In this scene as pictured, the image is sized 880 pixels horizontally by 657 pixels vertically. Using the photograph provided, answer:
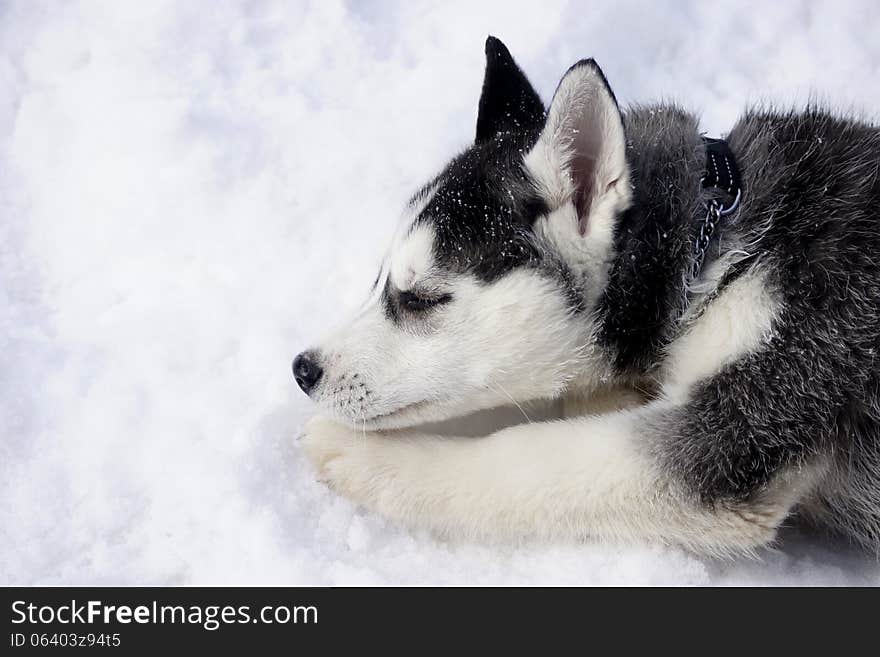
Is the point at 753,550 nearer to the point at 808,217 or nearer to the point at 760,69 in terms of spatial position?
the point at 808,217

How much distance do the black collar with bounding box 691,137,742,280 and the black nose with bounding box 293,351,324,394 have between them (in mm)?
1436

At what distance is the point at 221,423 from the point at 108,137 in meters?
2.35

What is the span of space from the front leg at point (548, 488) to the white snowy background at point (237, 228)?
0.12 meters

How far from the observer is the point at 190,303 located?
4.16m

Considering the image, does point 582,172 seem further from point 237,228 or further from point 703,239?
point 237,228

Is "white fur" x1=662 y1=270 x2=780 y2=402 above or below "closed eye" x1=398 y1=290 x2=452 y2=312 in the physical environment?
above

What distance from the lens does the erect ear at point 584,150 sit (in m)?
3.06

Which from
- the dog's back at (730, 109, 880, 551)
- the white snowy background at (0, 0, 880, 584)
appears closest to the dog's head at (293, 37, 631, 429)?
the white snowy background at (0, 0, 880, 584)

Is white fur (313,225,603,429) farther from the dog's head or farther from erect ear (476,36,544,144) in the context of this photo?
erect ear (476,36,544,144)

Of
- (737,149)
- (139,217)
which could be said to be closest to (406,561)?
(737,149)

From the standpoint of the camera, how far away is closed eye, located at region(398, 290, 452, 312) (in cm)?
328

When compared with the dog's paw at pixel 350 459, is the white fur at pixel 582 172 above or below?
above

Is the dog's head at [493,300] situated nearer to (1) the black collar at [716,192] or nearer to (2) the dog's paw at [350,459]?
(2) the dog's paw at [350,459]

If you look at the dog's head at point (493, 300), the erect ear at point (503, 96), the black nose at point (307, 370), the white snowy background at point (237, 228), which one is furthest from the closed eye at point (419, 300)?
the erect ear at point (503, 96)
